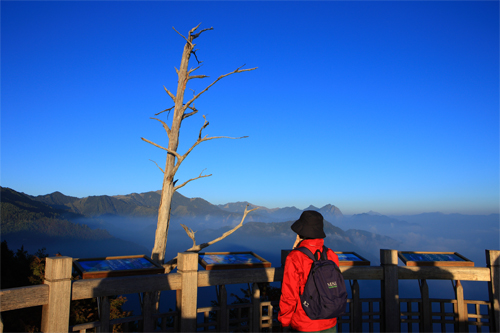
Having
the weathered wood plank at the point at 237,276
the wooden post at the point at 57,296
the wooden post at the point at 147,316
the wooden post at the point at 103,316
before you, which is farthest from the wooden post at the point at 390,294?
the wooden post at the point at 57,296

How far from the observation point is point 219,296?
383 cm

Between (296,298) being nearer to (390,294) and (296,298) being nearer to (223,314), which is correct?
(223,314)

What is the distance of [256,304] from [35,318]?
6.44m

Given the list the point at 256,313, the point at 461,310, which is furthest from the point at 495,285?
the point at 256,313

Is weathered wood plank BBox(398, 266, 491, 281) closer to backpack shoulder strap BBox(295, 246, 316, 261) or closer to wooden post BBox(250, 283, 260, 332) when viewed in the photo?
wooden post BBox(250, 283, 260, 332)

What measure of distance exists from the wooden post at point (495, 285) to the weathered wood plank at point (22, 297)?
5.66m

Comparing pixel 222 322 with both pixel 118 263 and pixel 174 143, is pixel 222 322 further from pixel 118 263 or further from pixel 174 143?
pixel 174 143

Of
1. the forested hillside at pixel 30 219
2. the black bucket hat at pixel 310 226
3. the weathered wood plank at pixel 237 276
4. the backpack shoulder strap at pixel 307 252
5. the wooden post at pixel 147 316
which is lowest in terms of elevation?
the forested hillside at pixel 30 219

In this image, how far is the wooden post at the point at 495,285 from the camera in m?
4.64

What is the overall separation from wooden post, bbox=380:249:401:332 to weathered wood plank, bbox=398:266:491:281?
0.21 metres

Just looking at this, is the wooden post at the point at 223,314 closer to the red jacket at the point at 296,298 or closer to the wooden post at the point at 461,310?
the red jacket at the point at 296,298

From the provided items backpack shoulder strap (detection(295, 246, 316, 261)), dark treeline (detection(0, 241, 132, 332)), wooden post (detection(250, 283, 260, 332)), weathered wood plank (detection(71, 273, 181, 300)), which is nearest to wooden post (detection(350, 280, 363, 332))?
wooden post (detection(250, 283, 260, 332))

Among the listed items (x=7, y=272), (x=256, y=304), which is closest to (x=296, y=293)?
(x=256, y=304)

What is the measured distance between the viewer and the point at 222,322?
148 inches
